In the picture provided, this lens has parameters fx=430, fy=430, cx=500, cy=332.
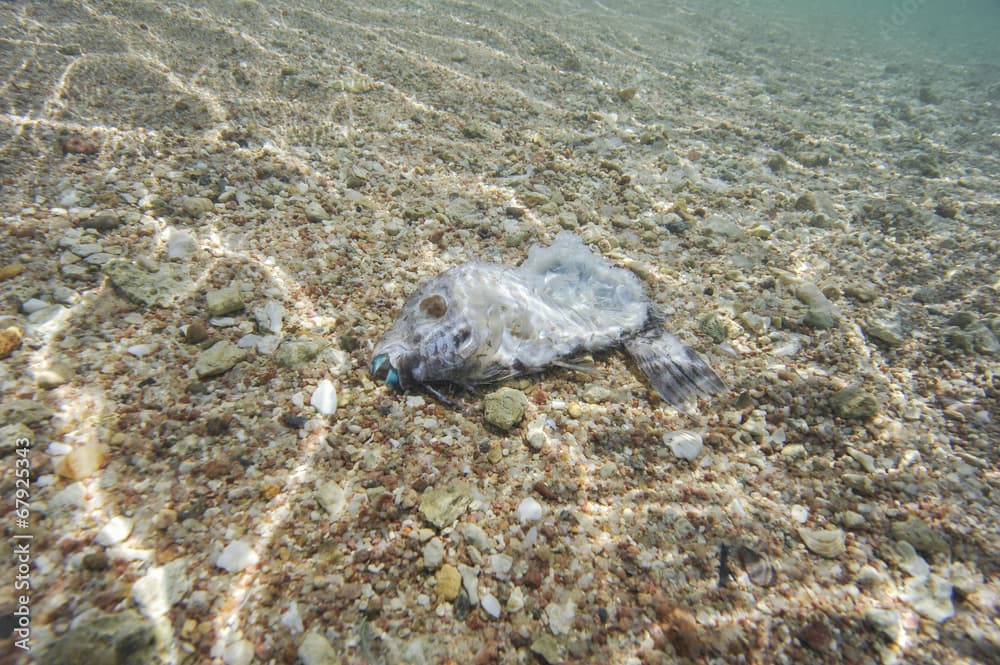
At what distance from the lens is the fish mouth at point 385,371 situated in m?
2.12

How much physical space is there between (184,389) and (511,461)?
1550mm

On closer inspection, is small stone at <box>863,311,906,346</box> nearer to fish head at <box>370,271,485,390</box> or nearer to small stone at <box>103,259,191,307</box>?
fish head at <box>370,271,485,390</box>

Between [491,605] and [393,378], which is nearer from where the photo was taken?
[491,605]

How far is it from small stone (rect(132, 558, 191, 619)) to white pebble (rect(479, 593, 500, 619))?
998 mm

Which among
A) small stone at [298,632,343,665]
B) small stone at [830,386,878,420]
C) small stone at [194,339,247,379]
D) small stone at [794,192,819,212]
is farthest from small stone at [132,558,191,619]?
small stone at [794,192,819,212]

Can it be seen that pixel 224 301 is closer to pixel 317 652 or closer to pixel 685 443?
pixel 317 652

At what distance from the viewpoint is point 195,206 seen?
285 centimetres

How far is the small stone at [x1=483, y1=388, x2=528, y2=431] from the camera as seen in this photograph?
6.75ft

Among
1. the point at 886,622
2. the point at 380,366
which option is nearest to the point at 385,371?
the point at 380,366

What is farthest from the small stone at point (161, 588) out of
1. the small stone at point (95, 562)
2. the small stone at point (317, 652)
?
the small stone at point (317, 652)

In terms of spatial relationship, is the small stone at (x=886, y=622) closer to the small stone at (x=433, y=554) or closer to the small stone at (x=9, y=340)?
the small stone at (x=433, y=554)

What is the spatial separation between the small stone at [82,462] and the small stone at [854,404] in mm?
3373

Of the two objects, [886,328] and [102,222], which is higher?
[886,328]
